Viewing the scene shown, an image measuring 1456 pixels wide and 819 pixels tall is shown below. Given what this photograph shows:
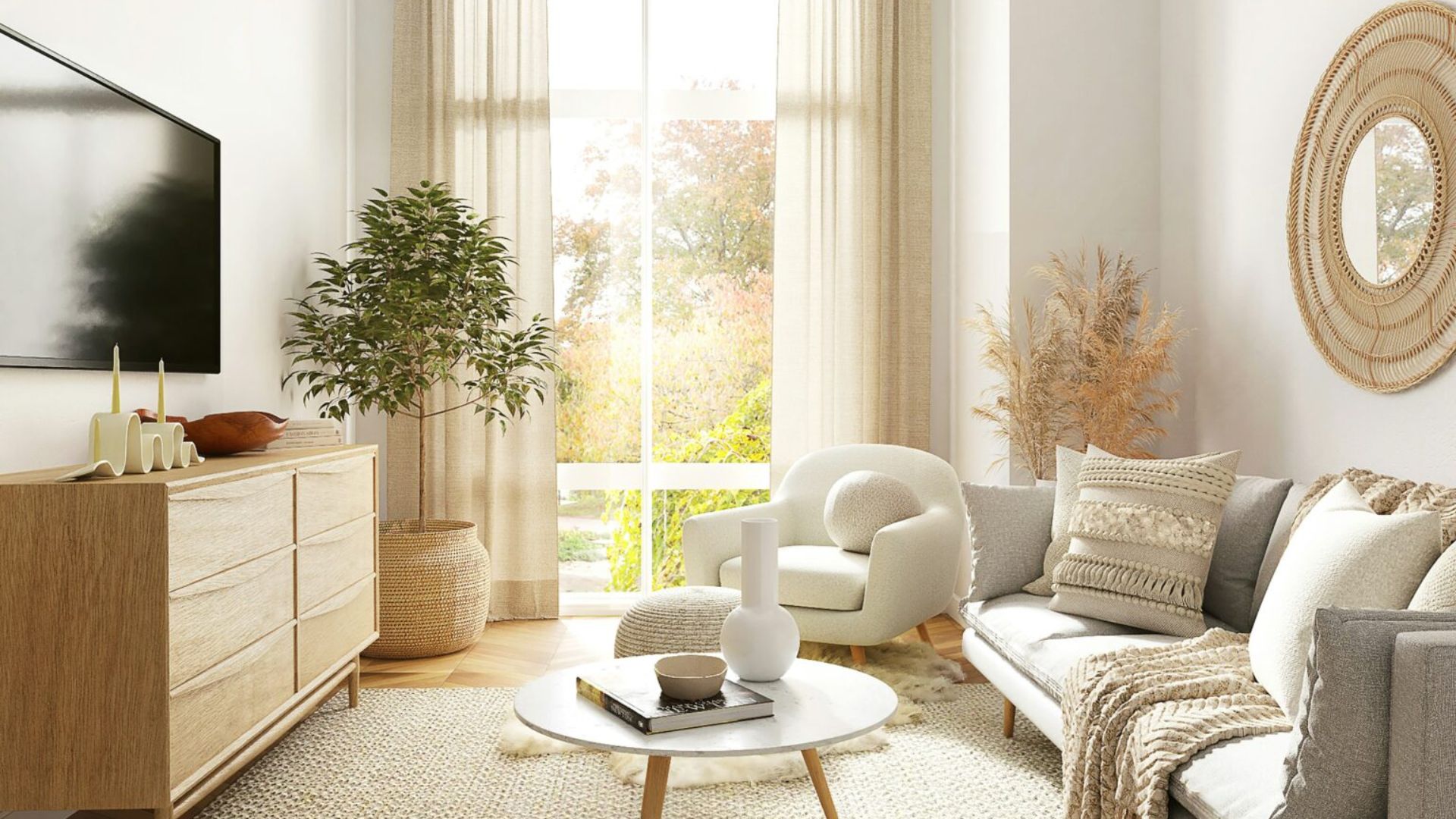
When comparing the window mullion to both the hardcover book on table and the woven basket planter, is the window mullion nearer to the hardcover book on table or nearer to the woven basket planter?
the woven basket planter

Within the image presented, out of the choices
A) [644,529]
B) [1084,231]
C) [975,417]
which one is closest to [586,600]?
[644,529]

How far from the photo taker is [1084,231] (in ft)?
13.4

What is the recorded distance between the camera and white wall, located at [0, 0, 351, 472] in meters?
2.51

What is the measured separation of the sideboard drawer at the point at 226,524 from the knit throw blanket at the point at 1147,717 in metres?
1.84

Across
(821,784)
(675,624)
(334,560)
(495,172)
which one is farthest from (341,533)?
(495,172)

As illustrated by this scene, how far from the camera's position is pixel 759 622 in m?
2.23

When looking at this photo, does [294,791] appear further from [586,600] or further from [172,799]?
[586,600]

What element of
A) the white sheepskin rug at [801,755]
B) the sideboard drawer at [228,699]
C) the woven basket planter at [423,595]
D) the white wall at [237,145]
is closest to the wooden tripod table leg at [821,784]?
the white sheepskin rug at [801,755]

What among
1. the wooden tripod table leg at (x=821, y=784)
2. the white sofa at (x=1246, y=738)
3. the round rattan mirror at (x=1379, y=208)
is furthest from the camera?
the round rattan mirror at (x=1379, y=208)

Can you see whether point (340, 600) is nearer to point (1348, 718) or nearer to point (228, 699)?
point (228, 699)

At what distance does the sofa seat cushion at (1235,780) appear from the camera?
152 cm

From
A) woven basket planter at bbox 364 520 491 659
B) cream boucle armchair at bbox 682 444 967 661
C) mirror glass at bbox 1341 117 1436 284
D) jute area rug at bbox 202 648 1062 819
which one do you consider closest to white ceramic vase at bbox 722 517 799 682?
jute area rug at bbox 202 648 1062 819

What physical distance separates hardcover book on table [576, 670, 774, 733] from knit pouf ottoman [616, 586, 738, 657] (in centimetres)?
80

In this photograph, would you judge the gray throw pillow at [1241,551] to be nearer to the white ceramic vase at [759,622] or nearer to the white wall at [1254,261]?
the white wall at [1254,261]
